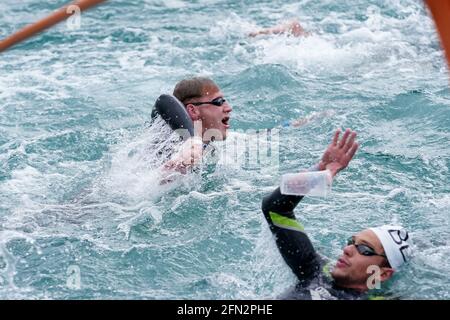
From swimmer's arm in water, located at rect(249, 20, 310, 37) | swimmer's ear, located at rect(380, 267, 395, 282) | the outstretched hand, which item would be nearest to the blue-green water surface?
swimmer's arm in water, located at rect(249, 20, 310, 37)

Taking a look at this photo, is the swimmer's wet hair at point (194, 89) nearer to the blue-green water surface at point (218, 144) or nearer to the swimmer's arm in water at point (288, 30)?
the blue-green water surface at point (218, 144)

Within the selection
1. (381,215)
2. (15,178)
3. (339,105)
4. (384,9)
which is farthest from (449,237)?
(384,9)

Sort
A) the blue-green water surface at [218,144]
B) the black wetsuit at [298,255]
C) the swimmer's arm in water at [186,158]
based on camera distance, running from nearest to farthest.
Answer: the black wetsuit at [298,255], the blue-green water surface at [218,144], the swimmer's arm in water at [186,158]

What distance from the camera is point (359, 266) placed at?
15.7 ft

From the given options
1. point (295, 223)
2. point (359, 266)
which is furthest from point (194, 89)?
point (359, 266)

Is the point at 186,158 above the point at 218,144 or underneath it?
above

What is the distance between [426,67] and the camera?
9938mm

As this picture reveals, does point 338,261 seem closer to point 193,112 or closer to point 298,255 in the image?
point 298,255

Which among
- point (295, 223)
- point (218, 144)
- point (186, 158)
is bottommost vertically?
point (218, 144)

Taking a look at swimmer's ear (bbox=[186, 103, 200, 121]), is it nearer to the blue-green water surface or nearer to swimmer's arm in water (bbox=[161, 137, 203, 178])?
swimmer's arm in water (bbox=[161, 137, 203, 178])

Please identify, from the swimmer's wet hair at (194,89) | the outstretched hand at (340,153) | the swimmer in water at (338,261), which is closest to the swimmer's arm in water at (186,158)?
the swimmer's wet hair at (194,89)

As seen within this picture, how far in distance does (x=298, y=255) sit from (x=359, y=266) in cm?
38

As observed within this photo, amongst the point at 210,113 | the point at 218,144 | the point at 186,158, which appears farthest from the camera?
the point at 218,144

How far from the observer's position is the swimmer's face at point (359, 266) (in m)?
4.78
